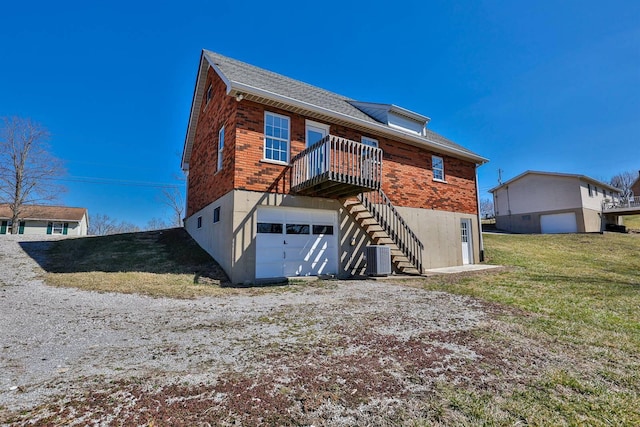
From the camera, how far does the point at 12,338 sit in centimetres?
418

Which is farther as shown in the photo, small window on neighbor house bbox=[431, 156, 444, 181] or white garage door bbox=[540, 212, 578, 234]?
white garage door bbox=[540, 212, 578, 234]

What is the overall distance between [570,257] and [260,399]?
61.6ft


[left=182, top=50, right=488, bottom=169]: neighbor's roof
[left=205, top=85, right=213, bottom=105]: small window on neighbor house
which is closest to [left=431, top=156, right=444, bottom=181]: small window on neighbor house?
[left=182, top=50, right=488, bottom=169]: neighbor's roof

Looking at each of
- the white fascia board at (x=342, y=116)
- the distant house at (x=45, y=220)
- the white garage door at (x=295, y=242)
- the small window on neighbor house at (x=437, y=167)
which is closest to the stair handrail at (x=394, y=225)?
the white garage door at (x=295, y=242)

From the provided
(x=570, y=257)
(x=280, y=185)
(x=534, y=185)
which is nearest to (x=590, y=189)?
(x=534, y=185)

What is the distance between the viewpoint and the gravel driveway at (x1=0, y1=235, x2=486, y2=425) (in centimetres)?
305

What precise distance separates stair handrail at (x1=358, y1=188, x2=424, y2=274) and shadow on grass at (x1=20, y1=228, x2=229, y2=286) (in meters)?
5.49

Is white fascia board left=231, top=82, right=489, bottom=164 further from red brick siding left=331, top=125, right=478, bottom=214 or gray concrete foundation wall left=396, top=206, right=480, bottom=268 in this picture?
gray concrete foundation wall left=396, top=206, right=480, bottom=268

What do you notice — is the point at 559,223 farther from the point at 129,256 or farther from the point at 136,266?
the point at 129,256

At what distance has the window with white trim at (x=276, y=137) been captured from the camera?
401 inches

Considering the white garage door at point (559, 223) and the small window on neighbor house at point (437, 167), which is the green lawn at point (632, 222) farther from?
the small window on neighbor house at point (437, 167)

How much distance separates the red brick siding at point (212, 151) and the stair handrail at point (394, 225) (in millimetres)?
4721

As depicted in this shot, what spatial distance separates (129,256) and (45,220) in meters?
27.2

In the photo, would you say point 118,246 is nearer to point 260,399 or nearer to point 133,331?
point 133,331
